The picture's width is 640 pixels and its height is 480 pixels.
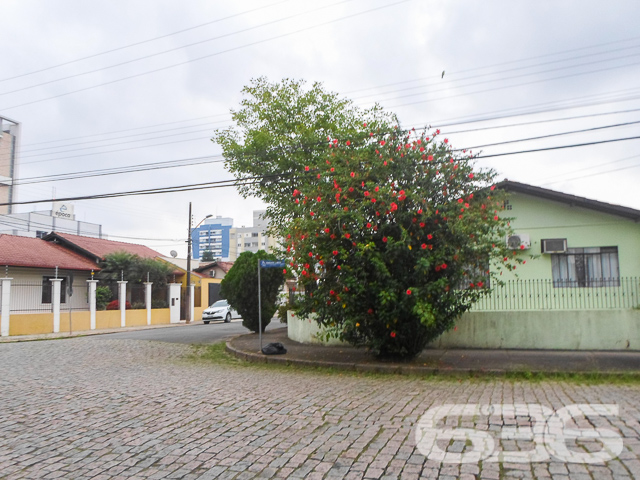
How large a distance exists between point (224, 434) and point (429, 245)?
5859 millimetres

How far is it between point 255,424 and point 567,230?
37.9 feet

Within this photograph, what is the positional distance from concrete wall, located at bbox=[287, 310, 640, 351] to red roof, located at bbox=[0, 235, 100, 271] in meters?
18.4

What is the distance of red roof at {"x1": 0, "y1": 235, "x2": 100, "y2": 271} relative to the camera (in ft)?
83.7

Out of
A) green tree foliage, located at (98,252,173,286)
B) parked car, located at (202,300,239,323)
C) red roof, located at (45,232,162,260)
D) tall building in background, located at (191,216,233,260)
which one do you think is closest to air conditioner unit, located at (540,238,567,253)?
parked car, located at (202,300,239,323)

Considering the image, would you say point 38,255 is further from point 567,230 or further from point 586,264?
point 586,264

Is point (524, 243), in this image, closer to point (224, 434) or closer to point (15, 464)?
point (224, 434)

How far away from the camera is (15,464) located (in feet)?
16.1

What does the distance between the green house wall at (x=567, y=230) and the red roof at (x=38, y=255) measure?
21.1 m

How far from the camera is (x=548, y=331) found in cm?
1280

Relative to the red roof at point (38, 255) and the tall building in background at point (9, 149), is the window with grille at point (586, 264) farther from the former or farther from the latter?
the tall building in background at point (9, 149)

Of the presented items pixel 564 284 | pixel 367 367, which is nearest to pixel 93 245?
pixel 367 367

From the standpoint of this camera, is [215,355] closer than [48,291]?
Yes

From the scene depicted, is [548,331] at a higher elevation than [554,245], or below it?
below

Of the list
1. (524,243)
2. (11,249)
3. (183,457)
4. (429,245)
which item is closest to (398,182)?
(429,245)
